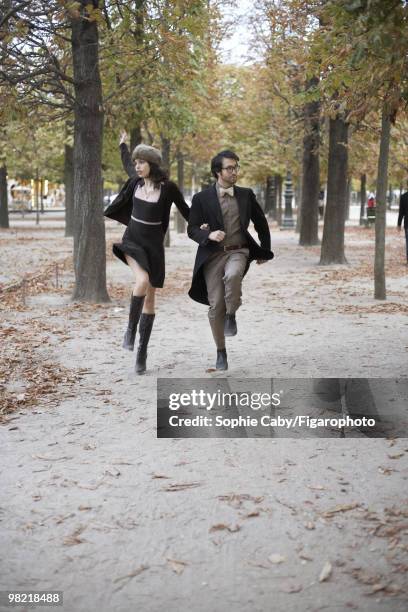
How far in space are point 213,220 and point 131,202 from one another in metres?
1.10

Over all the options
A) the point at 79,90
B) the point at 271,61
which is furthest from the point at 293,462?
the point at 271,61

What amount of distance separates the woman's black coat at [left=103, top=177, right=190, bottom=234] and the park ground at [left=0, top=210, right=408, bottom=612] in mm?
1476

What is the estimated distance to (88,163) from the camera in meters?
13.2

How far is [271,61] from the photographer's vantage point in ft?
78.1

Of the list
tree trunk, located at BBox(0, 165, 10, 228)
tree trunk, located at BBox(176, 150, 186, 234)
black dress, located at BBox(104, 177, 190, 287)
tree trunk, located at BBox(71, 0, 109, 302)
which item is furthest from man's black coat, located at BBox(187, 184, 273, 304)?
tree trunk, located at BBox(0, 165, 10, 228)

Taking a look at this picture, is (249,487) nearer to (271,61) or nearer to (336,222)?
(336,222)

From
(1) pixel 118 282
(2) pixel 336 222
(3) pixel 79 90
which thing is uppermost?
(3) pixel 79 90

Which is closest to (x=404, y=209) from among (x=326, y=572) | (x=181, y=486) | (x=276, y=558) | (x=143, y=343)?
(x=143, y=343)

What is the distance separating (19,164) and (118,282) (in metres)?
27.4

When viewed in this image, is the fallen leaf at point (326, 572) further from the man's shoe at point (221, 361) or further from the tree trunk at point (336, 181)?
the tree trunk at point (336, 181)

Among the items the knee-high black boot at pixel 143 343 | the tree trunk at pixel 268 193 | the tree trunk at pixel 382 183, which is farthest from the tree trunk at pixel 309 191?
the tree trunk at pixel 268 193

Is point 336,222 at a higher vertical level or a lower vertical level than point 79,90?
lower

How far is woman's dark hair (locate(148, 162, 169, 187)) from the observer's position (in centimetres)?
791

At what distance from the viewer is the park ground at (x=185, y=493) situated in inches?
146
